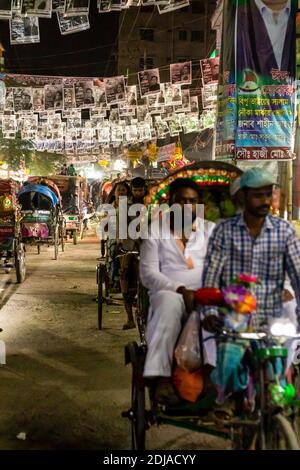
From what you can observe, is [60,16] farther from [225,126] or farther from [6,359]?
[6,359]

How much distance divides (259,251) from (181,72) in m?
18.7

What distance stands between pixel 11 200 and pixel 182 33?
5336 cm

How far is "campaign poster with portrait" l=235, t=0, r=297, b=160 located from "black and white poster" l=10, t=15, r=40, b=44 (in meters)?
4.48

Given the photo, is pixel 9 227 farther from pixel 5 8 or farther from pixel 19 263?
pixel 5 8

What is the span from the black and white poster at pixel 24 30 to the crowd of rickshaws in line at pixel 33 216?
314cm

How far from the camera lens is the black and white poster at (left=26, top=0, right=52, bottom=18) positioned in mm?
10289

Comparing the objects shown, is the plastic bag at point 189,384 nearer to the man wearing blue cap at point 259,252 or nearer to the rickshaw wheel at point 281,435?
the man wearing blue cap at point 259,252

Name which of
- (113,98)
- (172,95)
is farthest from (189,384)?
(172,95)

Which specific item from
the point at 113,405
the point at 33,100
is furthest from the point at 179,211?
the point at 33,100

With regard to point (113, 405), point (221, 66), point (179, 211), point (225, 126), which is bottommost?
point (113, 405)

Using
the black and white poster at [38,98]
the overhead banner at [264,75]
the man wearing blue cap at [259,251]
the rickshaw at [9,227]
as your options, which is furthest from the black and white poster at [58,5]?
the black and white poster at [38,98]

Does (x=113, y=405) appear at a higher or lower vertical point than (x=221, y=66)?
lower

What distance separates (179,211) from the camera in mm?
4832

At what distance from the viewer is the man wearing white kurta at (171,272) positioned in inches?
162
